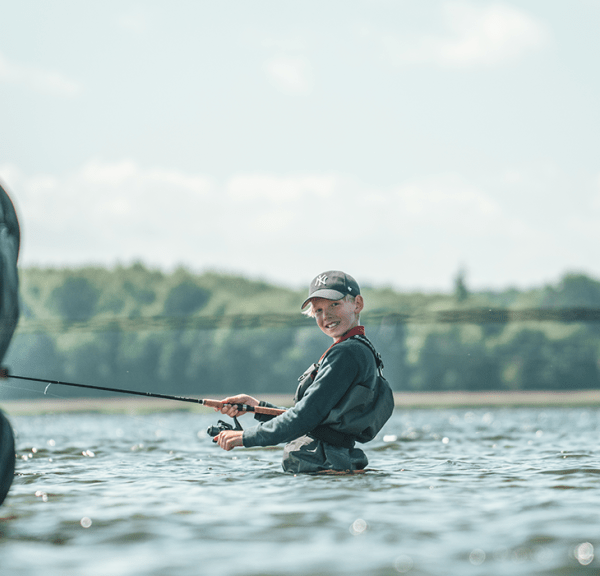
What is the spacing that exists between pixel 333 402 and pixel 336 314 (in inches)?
Result: 29.3

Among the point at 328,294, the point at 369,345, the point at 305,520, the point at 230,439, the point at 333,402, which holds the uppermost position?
the point at 328,294

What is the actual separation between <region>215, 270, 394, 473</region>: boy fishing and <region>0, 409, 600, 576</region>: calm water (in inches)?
11.3

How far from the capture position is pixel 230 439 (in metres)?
7.02

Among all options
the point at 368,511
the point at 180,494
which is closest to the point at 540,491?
the point at 368,511

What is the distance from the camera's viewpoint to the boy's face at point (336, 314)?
711 cm

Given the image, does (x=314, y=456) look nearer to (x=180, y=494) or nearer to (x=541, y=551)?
(x=180, y=494)

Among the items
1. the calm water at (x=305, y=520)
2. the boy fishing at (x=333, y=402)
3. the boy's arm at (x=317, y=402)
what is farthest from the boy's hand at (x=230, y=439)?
the calm water at (x=305, y=520)

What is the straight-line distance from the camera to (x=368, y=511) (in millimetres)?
5480

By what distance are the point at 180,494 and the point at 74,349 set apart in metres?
122

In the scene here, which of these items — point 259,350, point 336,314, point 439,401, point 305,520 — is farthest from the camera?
point 259,350

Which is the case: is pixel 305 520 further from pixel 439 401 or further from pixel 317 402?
pixel 439 401

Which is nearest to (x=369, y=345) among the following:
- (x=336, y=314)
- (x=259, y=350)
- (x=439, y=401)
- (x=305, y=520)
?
(x=336, y=314)

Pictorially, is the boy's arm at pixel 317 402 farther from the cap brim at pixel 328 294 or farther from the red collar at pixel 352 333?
the cap brim at pixel 328 294

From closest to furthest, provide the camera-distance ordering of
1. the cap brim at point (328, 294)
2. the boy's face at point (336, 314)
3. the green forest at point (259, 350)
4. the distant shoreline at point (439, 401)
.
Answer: the cap brim at point (328, 294) → the boy's face at point (336, 314) → the distant shoreline at point (439, 401) → the green forest at point (259, 350)
